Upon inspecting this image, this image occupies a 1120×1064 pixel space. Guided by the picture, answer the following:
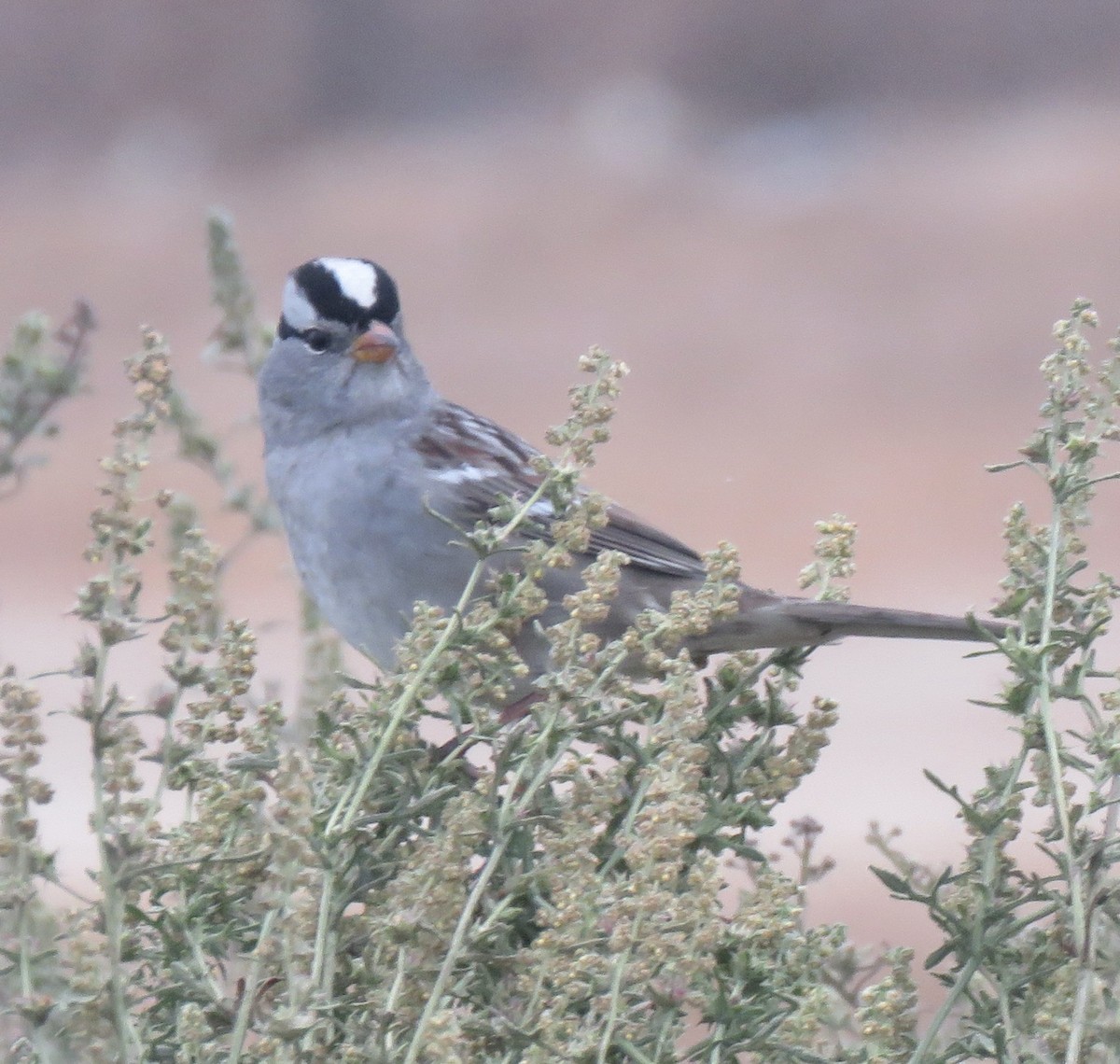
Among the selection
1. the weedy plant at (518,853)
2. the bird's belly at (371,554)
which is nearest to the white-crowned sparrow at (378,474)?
the bird's belly at (371,554)

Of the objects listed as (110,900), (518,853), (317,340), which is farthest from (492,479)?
(110,900)

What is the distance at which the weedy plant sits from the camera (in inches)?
44.3

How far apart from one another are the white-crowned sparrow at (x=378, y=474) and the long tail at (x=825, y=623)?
0.03m

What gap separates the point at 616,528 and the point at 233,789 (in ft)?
5.48

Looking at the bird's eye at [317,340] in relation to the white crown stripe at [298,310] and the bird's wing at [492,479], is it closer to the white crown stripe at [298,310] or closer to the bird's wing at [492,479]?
the white crown stripe at [298,310]

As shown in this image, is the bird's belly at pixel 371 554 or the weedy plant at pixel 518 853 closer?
the weedy plant at pixel 518 853

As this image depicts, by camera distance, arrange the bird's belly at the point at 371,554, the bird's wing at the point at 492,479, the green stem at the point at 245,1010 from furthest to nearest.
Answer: the bird's wing at the point at 492,479 → the bird's belly at the point at 371,554 → the green stem at the point at 245,1010

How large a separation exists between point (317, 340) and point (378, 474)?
0.24 meters

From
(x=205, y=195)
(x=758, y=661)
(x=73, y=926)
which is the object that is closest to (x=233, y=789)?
(x=73, y=926)

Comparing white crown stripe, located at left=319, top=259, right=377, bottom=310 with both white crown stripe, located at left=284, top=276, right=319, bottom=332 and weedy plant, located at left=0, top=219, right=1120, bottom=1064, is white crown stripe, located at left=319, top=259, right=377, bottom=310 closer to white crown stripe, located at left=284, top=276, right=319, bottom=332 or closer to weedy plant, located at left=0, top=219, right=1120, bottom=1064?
white crown stripe, located at left=284, top=276, right=319, bottom=332

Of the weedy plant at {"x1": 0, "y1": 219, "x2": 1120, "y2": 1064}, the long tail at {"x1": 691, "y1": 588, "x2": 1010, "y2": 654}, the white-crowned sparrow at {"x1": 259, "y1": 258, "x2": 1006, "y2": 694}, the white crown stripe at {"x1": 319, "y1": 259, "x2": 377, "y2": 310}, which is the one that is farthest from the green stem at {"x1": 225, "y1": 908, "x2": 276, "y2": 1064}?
the white crown stripe at {"x1": 319, "y1": 259, "x2": 377, "y2": 310}

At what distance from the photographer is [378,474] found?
2805mm

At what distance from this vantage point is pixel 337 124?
63.4 feet

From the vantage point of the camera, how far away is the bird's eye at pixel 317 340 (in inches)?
115
